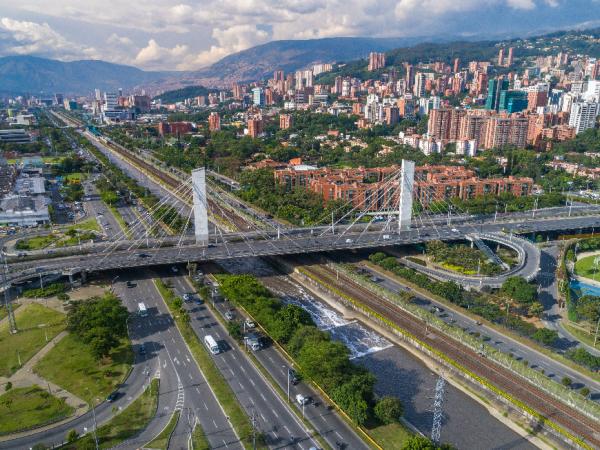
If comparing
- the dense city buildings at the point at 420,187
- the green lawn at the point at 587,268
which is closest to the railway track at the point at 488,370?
the green lawn at the point at 587,268

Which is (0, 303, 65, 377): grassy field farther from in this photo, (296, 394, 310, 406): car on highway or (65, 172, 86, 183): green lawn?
(65, 172, 86, 183): green lawn

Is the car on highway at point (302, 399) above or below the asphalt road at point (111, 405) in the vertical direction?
above

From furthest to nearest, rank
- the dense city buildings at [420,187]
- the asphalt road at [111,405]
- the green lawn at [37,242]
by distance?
1. the dense city buildings at [420,187]
2. the green lawn at [37,242]
3. the asphalt road at [111,405]

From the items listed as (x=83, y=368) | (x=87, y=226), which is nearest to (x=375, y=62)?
(x=87, y=226)

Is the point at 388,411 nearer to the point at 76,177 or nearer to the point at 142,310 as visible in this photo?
the point at 142,310

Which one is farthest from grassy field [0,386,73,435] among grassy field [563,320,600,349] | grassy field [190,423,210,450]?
grassy field [563,320,600,349]

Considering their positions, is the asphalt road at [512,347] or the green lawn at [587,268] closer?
the asphalt road at [512,347]

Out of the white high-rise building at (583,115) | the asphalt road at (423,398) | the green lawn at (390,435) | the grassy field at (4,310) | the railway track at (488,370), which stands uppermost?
the white high-rise building at (583,115)

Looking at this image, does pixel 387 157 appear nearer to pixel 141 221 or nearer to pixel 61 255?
pixel 141 221

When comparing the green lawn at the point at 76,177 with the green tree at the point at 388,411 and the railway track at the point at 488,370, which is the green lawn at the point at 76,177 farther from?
the green tree at the point at 388,411

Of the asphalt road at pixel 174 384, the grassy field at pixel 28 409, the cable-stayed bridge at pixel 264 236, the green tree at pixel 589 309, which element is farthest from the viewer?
the cable-stayed bridge at pixel 264 236
